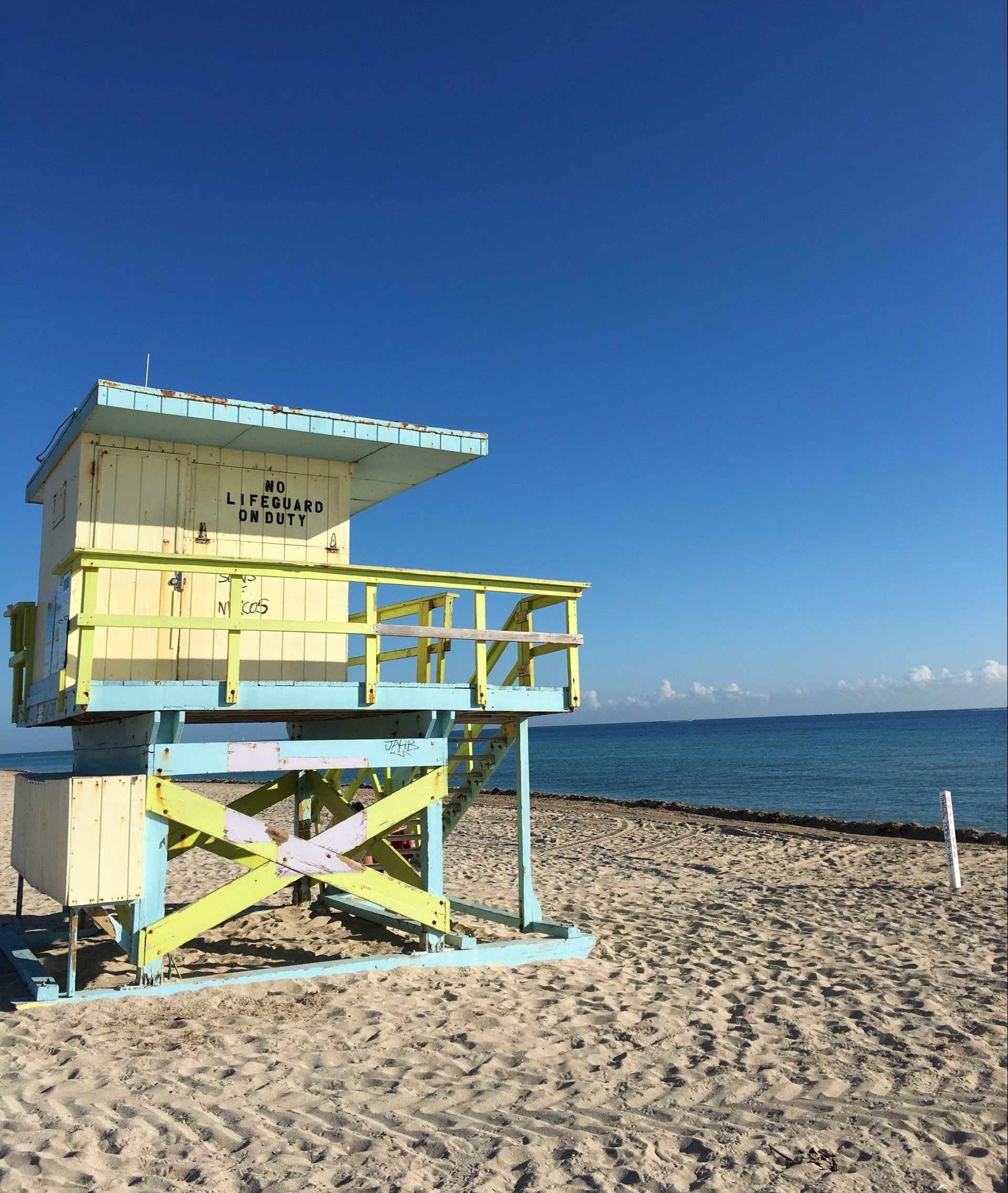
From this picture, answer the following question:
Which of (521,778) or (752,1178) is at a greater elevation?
(521,778)

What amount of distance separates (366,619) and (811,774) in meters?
49.6

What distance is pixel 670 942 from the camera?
29.2 feet

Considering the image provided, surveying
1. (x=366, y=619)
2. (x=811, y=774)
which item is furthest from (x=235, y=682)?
(x=811, y=774)

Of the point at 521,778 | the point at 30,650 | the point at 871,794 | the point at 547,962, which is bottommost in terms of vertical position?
the point at 871,794

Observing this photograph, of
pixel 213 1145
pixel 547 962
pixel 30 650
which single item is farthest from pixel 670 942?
pixel 30 650

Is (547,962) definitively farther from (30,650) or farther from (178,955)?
(30,650)

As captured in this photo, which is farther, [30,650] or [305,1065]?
[30,650]

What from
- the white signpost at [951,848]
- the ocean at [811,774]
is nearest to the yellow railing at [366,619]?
the white signpost at [951,848]

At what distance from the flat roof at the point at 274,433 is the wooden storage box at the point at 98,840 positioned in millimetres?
2847

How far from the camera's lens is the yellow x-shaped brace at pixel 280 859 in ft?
21.6

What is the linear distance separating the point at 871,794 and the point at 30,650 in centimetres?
3757

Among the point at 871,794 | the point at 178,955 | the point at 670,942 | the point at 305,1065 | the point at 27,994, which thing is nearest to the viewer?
the point at 305,1065

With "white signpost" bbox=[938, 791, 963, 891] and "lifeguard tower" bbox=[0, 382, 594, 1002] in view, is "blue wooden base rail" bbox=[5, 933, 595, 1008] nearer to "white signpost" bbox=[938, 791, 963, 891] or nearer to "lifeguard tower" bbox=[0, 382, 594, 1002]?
"lifeguard tower" bbox=[0, 382, 594, 1002]

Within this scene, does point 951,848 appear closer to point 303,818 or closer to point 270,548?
point 303,818
